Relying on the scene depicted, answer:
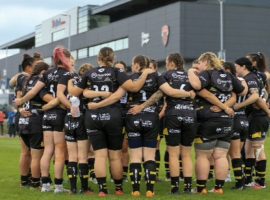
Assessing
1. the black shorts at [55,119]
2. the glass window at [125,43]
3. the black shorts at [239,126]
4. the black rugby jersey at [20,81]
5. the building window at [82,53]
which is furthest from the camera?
the building window at [82,53]

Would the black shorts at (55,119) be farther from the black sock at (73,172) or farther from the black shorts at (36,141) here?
the black sock at (73,172)

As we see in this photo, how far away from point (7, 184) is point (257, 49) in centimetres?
5190

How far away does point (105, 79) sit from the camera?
31.0 feet

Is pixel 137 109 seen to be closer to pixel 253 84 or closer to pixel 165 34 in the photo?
pixel 253 84

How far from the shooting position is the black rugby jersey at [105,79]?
31.0ft

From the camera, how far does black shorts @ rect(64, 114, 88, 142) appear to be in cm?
972

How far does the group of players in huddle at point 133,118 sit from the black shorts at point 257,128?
1.34 feet

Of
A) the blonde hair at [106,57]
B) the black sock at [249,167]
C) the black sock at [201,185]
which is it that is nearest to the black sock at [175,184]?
the black sock at [201,185]

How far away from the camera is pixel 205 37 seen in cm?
5772

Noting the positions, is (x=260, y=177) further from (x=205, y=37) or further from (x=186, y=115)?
(x=205, y=37)

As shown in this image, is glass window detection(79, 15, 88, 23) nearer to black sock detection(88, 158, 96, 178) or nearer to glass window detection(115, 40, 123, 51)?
glass window detection(115, 40, 123, 51)

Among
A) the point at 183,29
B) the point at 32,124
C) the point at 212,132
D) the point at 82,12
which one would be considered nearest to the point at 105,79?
the point at 32,124

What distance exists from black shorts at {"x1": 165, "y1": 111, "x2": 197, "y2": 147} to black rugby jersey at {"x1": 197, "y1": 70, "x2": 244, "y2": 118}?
26 cm

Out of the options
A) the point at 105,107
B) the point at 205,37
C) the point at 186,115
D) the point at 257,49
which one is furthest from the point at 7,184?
the point at 257,49
